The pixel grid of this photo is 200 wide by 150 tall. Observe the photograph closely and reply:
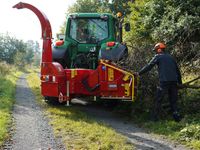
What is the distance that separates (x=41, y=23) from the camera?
10.3 meters

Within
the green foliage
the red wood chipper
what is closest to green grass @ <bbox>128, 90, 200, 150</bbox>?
the red wood chipper

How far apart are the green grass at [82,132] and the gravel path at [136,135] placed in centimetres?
22

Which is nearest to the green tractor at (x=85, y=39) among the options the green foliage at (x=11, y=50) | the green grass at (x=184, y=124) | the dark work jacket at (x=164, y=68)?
the dark work jacket at (x=164, y=68)

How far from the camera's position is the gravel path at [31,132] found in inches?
260

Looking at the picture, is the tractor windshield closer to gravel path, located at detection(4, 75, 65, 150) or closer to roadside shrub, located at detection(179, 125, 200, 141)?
gravel path, located at detection(4, 75, 65, 150)

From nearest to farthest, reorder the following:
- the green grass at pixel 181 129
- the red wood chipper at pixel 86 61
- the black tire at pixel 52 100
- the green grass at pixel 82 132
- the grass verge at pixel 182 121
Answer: the green grass at pixel 82 132 < the green grass at pixel 181 129 < the grass verge at pixel 182 121 < the red wood chipper at pixel 86 61 < the black tire at pixel 52 100

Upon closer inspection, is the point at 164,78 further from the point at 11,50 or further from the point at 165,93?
the point at 11,50

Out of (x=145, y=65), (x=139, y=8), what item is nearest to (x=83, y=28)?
(x=145, y=65)

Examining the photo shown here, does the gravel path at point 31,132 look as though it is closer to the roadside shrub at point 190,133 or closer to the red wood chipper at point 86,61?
the red wood chipper at point 86,61

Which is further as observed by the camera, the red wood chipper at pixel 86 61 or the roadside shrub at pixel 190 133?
the red wood chipper at pixel 86 61

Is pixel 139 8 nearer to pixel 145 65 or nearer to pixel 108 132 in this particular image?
pixel 145 65

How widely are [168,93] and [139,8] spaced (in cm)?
721

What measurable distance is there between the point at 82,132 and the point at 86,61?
3837 mm

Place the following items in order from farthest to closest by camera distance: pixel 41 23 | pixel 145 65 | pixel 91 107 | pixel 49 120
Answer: pixel 91 107
pixel 41 23
pixel 145 65
pixel 49 120
